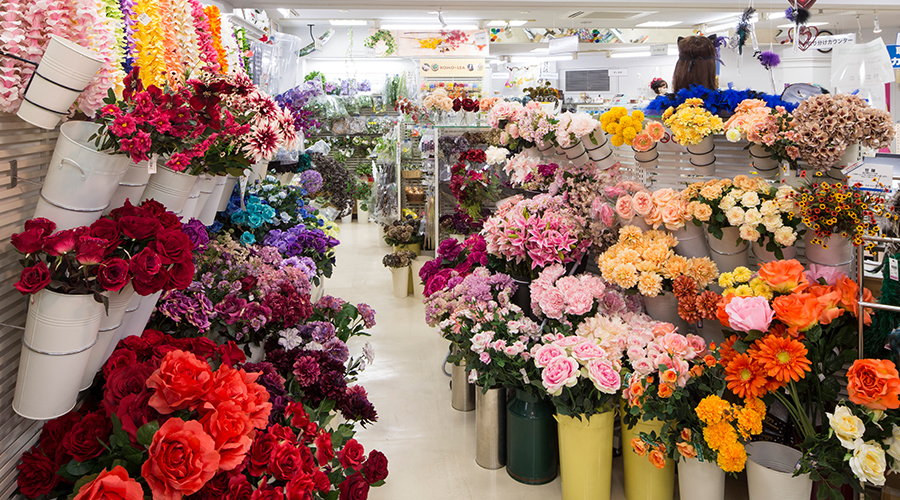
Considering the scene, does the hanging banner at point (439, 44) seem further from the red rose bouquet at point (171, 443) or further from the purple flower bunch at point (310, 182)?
the red rose bouquet at point (171, 443)

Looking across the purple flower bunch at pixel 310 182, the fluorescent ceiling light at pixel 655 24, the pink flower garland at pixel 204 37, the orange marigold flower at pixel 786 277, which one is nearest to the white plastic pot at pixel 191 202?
the pink flower garland at pixel 204 37

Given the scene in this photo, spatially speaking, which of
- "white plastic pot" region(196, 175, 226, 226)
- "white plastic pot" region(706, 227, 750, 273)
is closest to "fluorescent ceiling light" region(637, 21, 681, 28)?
"white plastic pot" region(706, 227, 750, 273)

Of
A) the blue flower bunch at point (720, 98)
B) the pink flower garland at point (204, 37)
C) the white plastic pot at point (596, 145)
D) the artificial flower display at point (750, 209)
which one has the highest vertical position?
the pink flower garland at point (204, 37)

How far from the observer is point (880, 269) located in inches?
99.7

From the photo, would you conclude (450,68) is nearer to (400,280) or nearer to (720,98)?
(400,280)

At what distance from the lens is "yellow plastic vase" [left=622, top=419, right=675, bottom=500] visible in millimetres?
2277

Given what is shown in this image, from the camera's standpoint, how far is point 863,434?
1708 millimetres

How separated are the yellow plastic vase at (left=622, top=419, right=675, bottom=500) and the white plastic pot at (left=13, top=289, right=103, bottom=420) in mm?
1912

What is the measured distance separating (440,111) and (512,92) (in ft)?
14.0

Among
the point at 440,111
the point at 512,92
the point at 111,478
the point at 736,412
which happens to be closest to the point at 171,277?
the point at 111,478

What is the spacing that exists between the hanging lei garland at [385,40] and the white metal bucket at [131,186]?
9.00m

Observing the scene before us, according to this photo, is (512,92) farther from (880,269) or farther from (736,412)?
(736,412)

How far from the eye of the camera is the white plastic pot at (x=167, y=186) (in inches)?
57.6

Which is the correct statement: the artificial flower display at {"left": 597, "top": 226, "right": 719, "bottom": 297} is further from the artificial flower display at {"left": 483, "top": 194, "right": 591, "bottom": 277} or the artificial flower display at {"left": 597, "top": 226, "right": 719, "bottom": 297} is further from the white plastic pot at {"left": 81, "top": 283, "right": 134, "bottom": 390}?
the white plastic pot at {"left": 81, "top": 283, "right": 134, "bottom": 390}
